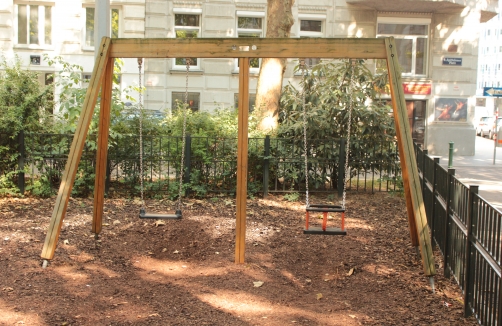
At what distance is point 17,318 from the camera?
5.26 metres

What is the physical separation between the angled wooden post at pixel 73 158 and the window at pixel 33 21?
16.8 metres

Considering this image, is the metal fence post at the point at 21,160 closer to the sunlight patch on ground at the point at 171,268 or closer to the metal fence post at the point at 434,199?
the sunlight patch on ground at the point at 171,268

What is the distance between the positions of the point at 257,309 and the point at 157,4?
18.1 metres

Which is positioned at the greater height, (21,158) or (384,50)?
(384,50)

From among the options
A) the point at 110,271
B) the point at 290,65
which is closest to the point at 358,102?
the point at 110,271

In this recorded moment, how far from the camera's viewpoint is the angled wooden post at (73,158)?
684 centimetres

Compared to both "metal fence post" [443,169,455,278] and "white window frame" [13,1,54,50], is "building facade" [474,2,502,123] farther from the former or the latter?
"metal fence post" [443,169,455,278]

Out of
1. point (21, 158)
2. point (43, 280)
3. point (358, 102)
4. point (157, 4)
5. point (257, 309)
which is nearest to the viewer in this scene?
point (257, 309)

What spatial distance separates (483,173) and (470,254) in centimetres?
1357

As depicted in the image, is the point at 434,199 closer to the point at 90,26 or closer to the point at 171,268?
the point at 171,268

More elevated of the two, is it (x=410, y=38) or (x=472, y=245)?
(x=410, y=38)

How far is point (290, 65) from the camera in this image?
22875 mm

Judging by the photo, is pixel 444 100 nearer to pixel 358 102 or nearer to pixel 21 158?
pixel 358 102

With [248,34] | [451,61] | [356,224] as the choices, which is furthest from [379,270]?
[451,61]
